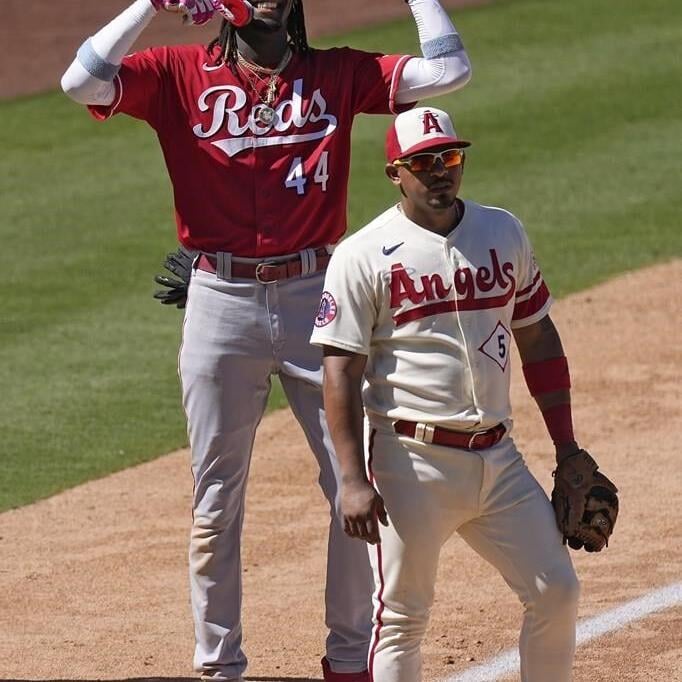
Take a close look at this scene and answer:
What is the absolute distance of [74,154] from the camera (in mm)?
13969

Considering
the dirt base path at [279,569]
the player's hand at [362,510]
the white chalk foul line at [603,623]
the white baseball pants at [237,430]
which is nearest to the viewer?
the player's hand at [362,510]

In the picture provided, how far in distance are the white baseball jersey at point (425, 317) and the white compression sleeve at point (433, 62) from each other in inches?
34.4

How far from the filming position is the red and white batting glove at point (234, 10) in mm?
5199

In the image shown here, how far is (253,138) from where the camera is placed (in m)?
5.27

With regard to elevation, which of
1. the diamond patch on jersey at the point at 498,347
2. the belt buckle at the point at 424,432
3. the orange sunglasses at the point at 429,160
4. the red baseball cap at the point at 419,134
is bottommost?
the belt buckle at the point at 424,432

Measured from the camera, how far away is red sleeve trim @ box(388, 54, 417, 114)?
5.36 m

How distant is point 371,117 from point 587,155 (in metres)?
2.00

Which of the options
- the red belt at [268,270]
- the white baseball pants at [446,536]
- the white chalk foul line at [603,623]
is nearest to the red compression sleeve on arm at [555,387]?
the white baseball pants at [446,536]

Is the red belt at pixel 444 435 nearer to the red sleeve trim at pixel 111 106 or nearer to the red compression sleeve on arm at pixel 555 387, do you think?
the red compression sleeve on arm at pixel 555 387

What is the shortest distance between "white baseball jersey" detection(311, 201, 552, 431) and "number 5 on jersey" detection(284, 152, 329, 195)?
678 mm

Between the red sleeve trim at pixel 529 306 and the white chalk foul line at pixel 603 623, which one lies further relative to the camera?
the white chalk foul line at pixel 603 623

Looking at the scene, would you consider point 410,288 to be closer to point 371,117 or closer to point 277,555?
point 277,555

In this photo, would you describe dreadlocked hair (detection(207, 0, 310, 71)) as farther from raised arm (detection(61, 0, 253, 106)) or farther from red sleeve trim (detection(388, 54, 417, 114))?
red sleeve trim (detection(388, 54, 417, 114))

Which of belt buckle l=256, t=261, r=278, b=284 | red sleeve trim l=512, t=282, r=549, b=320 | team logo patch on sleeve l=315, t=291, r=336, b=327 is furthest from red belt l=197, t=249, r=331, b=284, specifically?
red sleeve trim l=512, t=282, r=549, b=320
